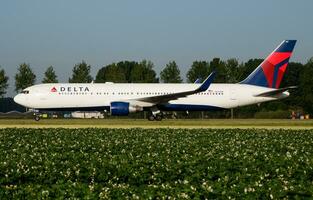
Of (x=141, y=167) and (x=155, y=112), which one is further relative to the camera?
(x=155, y=112)

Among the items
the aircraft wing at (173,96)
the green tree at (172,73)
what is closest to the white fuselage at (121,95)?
the aircraft wing at (173,96)

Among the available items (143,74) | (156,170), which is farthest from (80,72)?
(156,170)

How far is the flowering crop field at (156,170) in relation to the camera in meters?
12.0

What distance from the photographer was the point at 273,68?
5934 centimetres

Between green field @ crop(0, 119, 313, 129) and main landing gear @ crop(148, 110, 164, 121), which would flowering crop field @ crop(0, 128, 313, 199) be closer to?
green field @ crop(0, 119, 313, 129)

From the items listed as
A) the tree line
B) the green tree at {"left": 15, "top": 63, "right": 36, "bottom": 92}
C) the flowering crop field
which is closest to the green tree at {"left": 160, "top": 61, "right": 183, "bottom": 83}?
the tree line

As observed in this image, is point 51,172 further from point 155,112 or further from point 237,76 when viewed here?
point 237,76

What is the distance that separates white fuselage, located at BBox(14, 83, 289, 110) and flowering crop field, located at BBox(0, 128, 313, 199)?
28441 mm

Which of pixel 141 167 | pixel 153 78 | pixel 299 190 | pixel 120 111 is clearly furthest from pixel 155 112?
pixel 153 78

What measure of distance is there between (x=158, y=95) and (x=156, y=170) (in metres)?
39.4

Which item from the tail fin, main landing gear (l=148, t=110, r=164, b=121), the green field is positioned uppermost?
the tail fin

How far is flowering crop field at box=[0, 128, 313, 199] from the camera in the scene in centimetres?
1201

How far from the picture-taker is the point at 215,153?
837 inches

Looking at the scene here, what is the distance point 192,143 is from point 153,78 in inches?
3639
